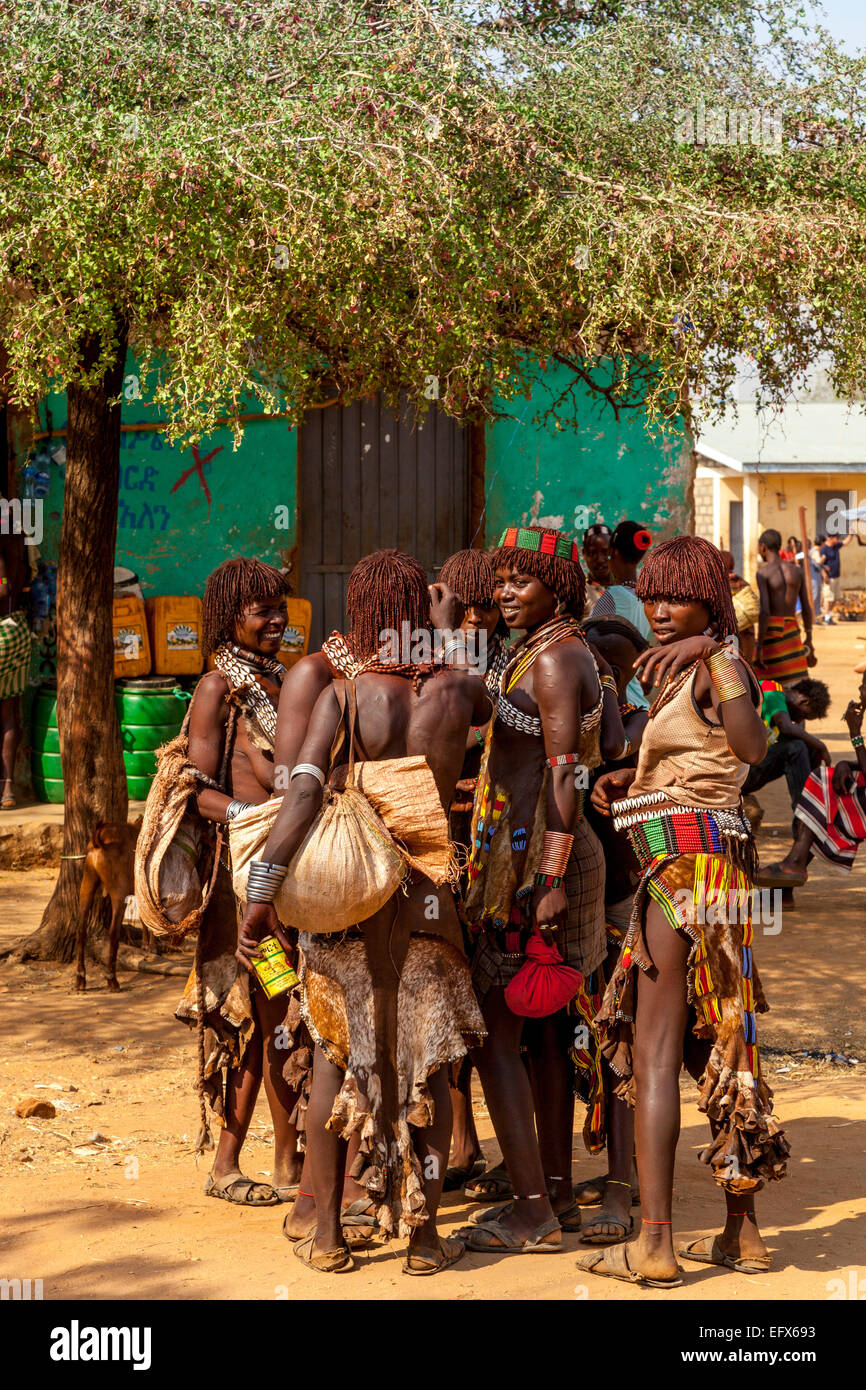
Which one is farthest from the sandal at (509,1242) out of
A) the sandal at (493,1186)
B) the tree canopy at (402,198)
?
the tree canopy at (402,198)

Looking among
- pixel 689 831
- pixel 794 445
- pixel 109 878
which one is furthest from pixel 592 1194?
pixel 794 445

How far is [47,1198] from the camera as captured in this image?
434 centimetres

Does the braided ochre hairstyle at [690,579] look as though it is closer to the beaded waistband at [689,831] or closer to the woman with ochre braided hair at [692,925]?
the woman with ochre braided hair at [692,925]

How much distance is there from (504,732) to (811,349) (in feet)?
12.4

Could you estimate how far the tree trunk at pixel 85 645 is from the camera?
683 centimetres

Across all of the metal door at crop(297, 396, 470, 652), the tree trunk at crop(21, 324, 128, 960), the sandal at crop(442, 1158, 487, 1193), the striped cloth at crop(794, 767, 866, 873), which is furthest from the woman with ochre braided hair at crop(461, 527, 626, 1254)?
the metal door at crop(297, 396, 470, 652)

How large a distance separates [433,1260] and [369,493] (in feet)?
26.3

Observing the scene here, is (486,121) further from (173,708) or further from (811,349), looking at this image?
(173,708)

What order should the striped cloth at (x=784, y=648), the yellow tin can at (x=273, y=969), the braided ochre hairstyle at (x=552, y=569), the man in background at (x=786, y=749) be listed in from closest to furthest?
the yellow tin can at (x=273, y=969) < the braided ochre hairstyle at (x=552, y=569) < the man in background at (x=786, y=749) < the striped cloth at (x=784, y=648)

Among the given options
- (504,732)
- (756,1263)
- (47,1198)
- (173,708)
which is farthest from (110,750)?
(756,1263)

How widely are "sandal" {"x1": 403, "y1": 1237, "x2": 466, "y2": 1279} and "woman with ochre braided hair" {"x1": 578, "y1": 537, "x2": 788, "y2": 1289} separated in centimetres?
34

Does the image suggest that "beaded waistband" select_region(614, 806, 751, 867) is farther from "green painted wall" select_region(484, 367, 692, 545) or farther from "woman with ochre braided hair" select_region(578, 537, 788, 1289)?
"green painted wall" select_region(484, 367, 692, 545)

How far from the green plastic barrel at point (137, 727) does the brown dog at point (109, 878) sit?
8.67 ft

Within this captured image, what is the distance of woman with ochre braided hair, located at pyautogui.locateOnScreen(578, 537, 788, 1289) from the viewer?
368cm
